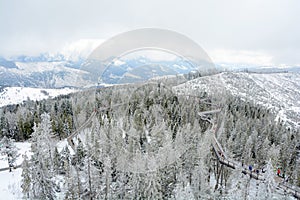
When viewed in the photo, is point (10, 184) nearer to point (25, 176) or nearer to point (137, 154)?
point (25, 176)

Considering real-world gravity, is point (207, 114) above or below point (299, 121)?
above

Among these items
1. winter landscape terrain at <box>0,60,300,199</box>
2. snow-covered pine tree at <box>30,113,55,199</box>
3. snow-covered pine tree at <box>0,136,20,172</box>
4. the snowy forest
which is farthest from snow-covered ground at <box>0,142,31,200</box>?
snow-covered pine tree at <box>30,113,55,199</box>

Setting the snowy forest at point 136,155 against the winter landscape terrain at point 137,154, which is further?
the snowy forest at point 136,155

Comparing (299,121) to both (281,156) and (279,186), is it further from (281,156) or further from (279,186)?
(279,186)

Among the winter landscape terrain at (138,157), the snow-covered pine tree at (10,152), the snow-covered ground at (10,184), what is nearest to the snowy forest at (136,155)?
the snow-covered pine tree at (10,152)

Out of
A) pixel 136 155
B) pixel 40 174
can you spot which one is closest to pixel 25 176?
pixel 40 174

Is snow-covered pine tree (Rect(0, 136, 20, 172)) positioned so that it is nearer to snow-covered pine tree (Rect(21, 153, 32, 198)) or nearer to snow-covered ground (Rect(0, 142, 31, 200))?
snow-covered ground (Rect(0, 142, 31, 200))

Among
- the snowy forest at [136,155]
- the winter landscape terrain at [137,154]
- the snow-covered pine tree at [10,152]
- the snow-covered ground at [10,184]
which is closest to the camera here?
the winter landscape terrain at [137,154]

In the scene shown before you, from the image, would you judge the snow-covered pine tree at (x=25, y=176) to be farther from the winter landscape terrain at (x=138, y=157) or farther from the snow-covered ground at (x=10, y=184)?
the snow-covered ground at (x=10, y=184)

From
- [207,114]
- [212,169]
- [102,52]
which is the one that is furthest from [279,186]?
[102,52]

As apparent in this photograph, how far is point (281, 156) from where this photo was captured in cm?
4084

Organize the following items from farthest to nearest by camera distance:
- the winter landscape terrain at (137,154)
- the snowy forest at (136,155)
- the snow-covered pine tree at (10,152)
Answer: the snow-covered pine tree at (10,152)
the snowy forest at (136,155)
the winter landscape terrain at (137,154)

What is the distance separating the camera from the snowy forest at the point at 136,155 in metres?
23.9

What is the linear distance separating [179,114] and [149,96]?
877 cm
